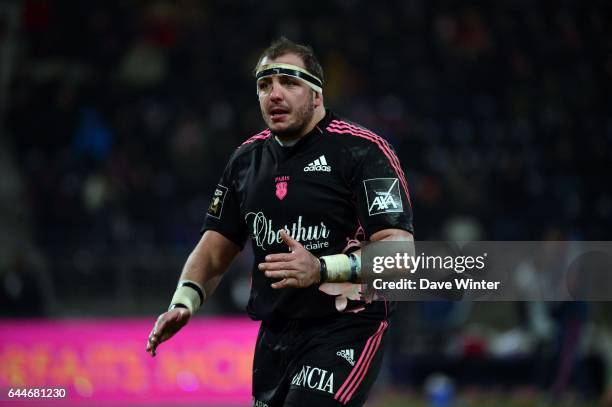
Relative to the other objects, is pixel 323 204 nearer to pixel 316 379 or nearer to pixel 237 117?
pixel 316 379

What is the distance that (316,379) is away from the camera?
5.77 metres

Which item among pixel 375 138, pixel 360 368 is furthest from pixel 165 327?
pixel 375 138

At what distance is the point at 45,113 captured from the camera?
661 inches

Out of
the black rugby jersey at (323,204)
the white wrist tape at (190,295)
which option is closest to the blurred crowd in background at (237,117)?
the white wrist tape at (190,295)

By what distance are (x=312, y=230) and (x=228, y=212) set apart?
0.72m

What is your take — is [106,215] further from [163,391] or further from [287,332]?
[287,332]

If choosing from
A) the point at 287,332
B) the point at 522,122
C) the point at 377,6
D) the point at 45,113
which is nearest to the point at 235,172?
the point at 287,332

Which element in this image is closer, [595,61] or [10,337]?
[10,337]

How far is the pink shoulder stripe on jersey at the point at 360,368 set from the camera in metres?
5.80

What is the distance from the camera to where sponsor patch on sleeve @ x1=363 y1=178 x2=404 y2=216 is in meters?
5.82

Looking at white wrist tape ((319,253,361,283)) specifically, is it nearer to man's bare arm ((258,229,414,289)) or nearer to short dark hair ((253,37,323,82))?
man's bare arm ((258,229,414,289))

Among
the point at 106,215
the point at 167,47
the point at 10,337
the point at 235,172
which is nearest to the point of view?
the point at 235,172

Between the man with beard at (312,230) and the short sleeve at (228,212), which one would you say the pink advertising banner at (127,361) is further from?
Answer: the man with beard at (312,230)

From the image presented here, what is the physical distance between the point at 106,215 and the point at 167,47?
12.6 ft
